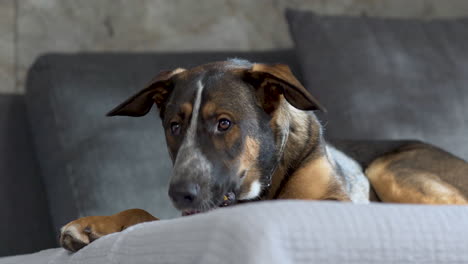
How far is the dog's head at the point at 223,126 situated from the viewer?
167 cm

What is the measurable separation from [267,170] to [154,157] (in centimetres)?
86

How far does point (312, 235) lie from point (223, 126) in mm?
725

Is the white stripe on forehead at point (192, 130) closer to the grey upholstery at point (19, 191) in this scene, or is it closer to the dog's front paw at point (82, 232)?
the dog's front paw at point (82, 232)

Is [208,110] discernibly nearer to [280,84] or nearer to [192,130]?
[192,130]

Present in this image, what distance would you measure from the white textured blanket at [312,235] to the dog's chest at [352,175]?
0.96 meters

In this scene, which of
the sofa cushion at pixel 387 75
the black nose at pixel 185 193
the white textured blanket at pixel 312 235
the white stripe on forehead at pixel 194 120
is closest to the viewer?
the white textured blanket at pixel 312 235

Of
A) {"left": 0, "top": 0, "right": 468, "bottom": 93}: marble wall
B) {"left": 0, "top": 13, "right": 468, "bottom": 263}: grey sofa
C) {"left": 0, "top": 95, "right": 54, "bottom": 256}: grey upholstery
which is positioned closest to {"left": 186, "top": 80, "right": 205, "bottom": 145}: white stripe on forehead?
{"left": 0, "top": 13, "right": 468, "bottom": 263}: grey sofa

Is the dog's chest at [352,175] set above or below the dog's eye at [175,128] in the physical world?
below

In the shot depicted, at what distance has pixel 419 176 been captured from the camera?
237cm

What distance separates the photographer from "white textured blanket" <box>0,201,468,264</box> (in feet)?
3.45

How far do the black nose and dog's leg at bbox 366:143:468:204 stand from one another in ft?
3.14

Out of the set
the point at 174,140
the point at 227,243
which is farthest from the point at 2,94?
the point at 227,243

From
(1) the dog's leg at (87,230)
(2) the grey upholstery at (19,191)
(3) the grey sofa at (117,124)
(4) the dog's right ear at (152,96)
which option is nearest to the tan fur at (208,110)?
(4) the dog's right ear at (152,96)

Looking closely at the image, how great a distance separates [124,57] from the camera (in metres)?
2.88
